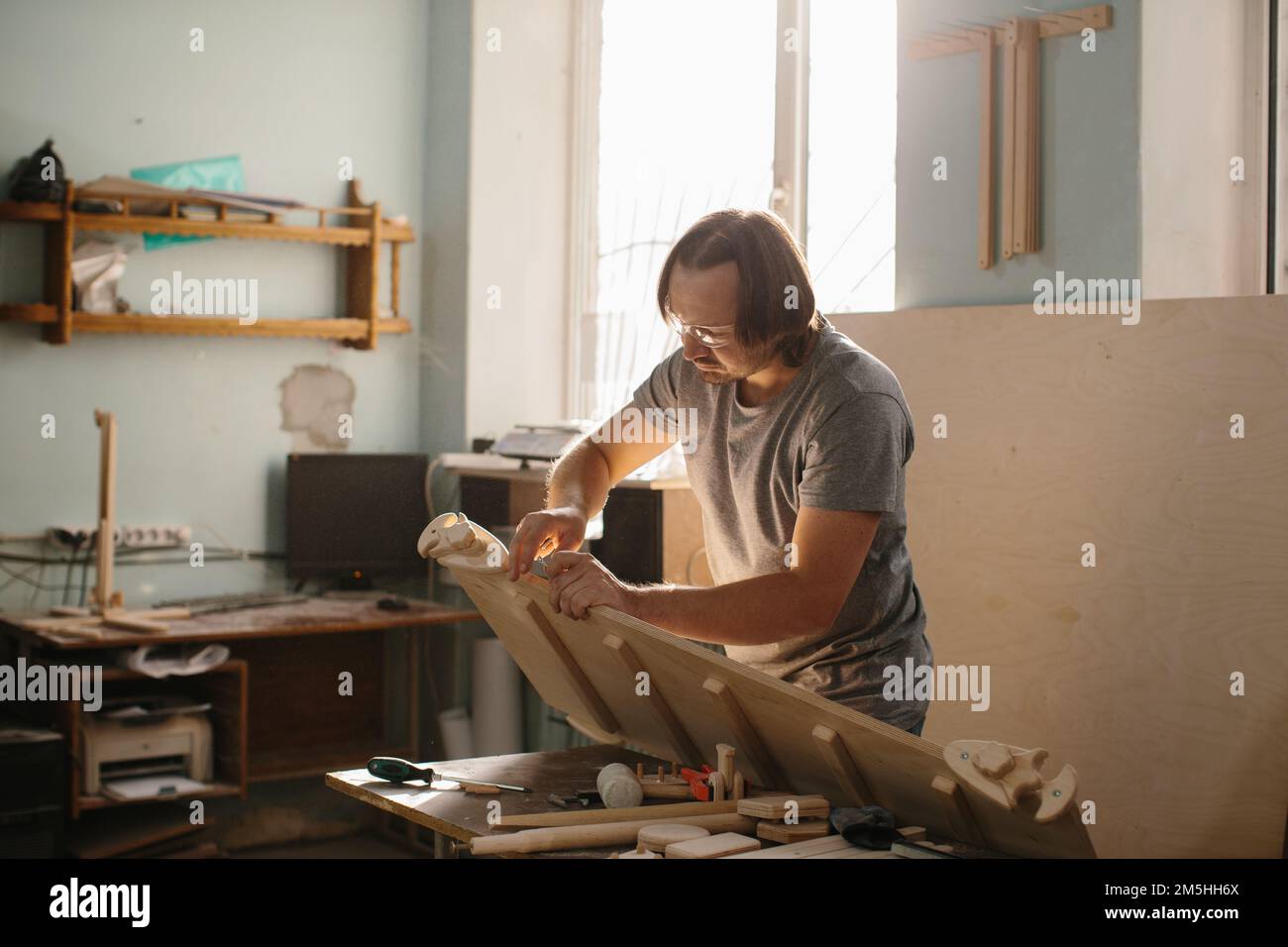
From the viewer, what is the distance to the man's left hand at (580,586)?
173 centimetres

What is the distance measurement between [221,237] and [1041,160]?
8.63 ft

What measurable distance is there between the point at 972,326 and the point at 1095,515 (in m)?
0.49

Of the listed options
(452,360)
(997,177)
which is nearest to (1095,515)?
(997,177)

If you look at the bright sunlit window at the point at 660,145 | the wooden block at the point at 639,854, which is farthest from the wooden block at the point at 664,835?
the bright sunlit window at the point at 660,145

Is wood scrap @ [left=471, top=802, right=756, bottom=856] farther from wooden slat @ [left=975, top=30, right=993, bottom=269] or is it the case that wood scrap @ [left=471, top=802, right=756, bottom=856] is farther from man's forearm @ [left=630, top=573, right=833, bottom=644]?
wooden slat @ [left=975, top=30, right=993, bottom=269]

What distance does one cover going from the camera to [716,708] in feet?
5.49

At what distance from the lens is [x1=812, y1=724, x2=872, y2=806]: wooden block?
4.98ft

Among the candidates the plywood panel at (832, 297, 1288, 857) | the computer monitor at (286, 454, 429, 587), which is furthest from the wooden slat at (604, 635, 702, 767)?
the computer monitor at (286, 454, 429, 587)

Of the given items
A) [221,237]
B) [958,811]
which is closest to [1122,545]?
[958,811]

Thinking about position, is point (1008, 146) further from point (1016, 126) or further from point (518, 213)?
point (518, 213)

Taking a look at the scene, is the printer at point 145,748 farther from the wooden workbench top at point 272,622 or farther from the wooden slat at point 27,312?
the wooden slat at point 27,312

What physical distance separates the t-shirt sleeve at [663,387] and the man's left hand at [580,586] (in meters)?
0.53
